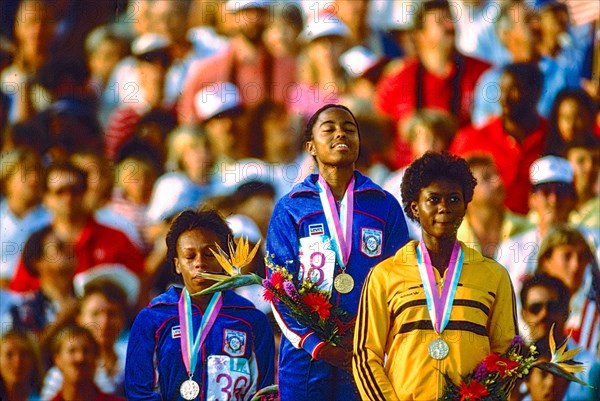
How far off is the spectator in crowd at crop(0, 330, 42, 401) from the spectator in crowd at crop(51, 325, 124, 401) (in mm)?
164

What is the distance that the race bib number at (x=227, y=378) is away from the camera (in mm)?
6703

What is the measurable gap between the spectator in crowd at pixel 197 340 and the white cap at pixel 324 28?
317 cm

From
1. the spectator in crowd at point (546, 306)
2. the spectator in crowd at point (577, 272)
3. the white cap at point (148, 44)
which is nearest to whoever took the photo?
the spectator in crowd at point (546, 306)

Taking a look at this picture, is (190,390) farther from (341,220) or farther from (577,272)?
(577,272)

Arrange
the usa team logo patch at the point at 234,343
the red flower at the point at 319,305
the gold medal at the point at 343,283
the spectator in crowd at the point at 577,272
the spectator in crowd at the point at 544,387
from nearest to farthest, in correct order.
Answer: the red flower at the point at 319,305
the gold medal at the point at 343,283
the usa team logo patch at the point at 234,343
the spectator in crowd at the point at 544,387
the spectator in crowd at the point at 577,272

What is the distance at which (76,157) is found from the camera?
992 centimetres

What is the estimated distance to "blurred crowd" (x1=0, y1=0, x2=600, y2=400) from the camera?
364 inches

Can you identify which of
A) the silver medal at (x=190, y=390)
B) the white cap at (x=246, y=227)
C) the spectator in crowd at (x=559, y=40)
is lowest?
the silver medal at (x=190, y=390)

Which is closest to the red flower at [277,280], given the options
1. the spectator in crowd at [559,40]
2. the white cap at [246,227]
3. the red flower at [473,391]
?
the red flower at [473,391]

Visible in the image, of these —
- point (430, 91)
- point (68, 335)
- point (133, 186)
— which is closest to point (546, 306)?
point (430, 91)

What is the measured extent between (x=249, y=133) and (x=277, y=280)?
11.6 feet

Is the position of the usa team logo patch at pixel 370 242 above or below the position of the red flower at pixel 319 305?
above

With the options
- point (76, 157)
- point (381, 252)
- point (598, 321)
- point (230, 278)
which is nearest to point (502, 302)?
point (381, 252)

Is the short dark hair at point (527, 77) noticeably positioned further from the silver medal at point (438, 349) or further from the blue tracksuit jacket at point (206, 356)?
the silver medal at point (438, 349)
